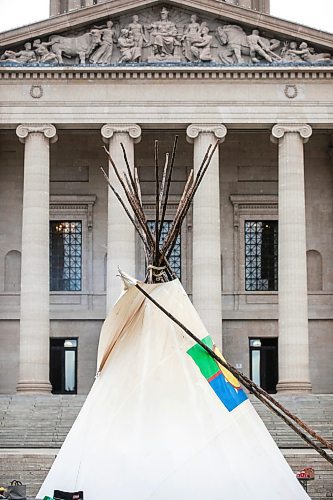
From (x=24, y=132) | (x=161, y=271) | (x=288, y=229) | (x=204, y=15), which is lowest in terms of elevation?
(x=161, y=271)

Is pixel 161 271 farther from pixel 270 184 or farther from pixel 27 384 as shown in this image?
pixel 270 184

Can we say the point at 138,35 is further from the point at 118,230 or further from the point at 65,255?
the point at 65,255

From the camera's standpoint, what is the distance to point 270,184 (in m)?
53.8

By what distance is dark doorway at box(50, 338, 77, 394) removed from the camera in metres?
52.8

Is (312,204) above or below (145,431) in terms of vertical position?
above

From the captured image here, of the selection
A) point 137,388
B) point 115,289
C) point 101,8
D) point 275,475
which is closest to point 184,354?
point 137,388

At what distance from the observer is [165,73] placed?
48656 mm

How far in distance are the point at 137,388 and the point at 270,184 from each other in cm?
3113

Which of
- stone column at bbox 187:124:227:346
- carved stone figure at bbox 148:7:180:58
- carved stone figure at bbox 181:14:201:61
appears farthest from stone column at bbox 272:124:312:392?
carved stone figure at bbox 148:7:180:58

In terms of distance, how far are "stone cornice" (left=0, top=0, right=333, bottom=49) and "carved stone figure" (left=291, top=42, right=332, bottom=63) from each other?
0.36m

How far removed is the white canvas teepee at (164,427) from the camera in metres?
22.6

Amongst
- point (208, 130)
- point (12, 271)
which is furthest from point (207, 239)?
point (12, 271)

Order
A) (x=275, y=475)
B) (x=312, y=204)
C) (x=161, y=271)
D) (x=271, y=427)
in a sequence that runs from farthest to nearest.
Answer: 1. (x=312, y=204)
2. (x=271, y=427)
3. (x=161, y=271)
4. (x=275, y=475)

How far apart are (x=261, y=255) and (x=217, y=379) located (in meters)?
30.3
